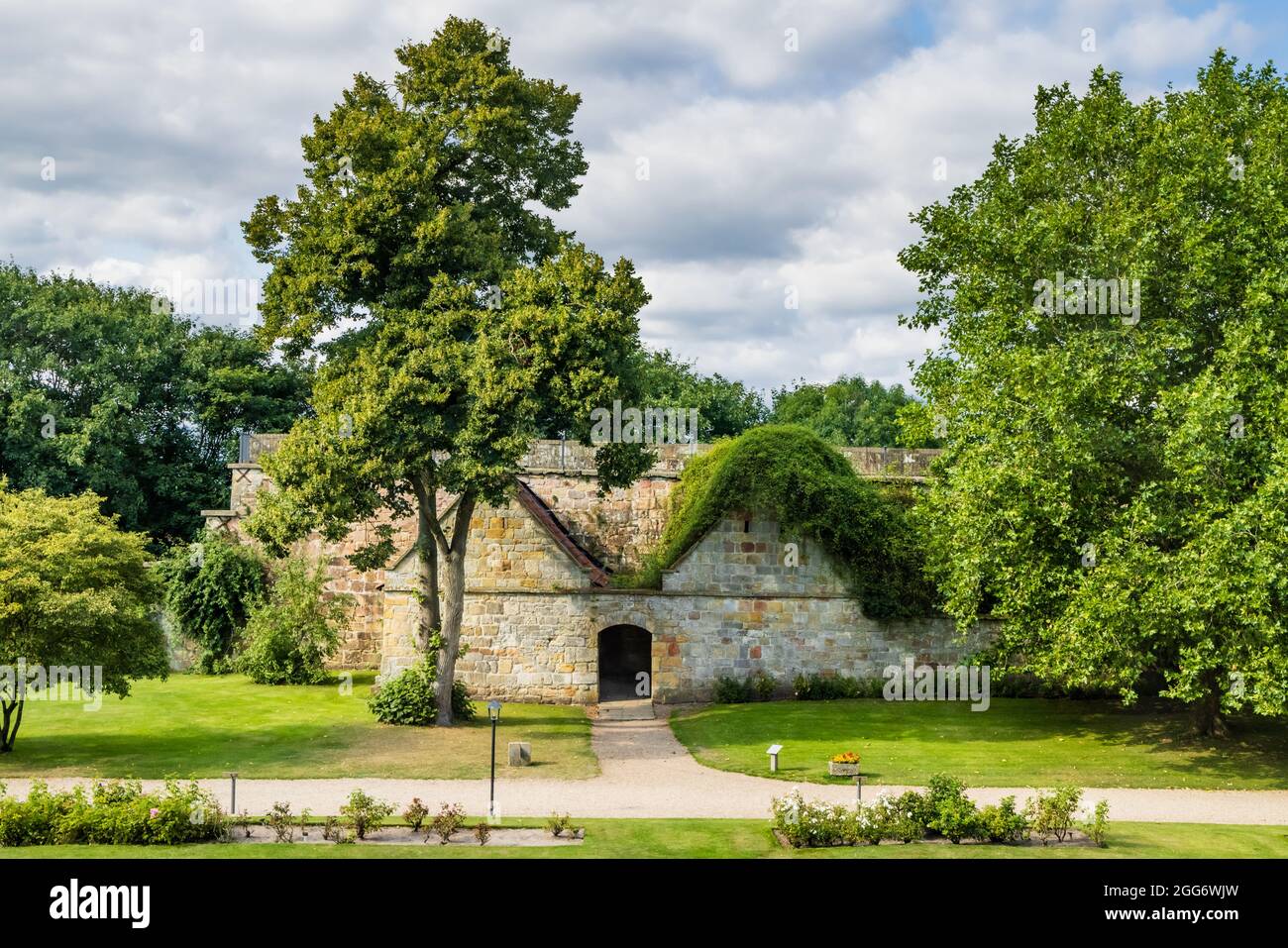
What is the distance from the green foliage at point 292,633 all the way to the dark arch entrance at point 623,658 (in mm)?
8298

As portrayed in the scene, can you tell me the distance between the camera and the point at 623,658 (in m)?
36.3

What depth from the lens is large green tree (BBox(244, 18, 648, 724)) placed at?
2319 centimetres

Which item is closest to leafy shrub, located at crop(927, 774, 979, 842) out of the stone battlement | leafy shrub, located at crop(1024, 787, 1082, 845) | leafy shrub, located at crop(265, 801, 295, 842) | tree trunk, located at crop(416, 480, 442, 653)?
leafy shrub, located at crop(1024, 787, 1082, 845)

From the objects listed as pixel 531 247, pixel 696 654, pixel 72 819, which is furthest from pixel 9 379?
pixel 72 819

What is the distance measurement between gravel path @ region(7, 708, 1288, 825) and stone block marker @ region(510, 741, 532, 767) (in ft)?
2.06

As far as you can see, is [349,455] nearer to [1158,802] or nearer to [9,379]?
[1158,802]

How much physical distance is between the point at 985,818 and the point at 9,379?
126 ft

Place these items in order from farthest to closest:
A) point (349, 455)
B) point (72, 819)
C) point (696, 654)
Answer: point (696, 654), point (349, 455), point (72, 819)

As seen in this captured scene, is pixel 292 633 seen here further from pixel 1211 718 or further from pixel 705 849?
pixel 1211 718

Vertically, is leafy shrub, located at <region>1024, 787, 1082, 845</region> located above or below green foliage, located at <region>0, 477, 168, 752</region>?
below

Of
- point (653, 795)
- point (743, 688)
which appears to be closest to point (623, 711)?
point (743, 688)

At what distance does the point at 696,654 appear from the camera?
1164 inches

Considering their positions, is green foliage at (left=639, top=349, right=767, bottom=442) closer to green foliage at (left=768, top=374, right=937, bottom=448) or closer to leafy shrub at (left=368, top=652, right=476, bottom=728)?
green foliage at (left=768, top=374, right=937, bottom=448)
